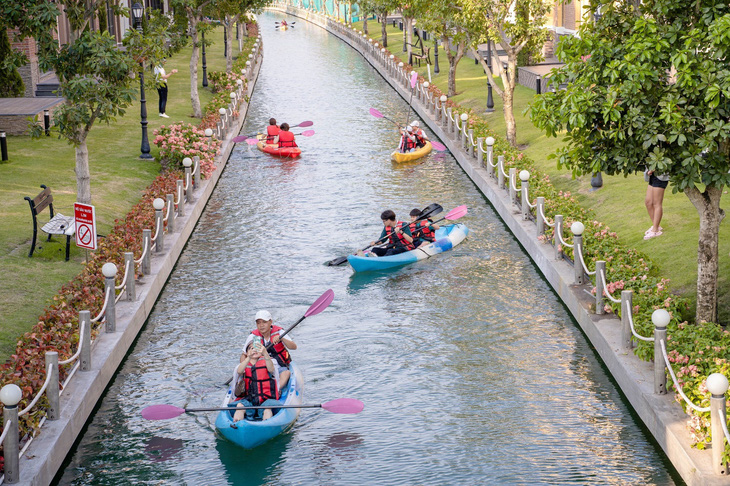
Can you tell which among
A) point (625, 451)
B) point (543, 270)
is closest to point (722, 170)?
point (625, 451)

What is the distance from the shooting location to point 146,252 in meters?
16.7

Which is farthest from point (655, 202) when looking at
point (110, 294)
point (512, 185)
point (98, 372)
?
point (98, 372)

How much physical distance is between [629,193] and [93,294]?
37.9ft

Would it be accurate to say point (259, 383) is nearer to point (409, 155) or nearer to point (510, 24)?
point (409, 155)

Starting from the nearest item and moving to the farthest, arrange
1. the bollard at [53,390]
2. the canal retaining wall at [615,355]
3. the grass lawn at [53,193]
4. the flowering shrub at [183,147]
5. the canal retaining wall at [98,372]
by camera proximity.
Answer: the canal retaining wall at [615,355], the canal retaining wall at [98,372], the bollard at [53,390], the grass lawn at [53,193], the flowering shrub at [183,147]

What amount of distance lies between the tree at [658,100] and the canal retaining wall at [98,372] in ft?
22.4

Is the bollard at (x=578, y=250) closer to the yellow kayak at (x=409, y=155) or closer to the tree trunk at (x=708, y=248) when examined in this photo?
the tree trunk at (x=708, y=248)

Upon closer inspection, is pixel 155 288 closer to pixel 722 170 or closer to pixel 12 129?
pixel 722 170

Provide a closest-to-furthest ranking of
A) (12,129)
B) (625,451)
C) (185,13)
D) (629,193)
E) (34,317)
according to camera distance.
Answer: (625,451) → (34,317) → (629,193) → (12,129) → (185,13)

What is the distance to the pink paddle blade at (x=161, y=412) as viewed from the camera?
11.5 meters

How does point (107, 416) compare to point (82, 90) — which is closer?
point (107, 416)

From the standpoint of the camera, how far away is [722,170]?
11.4 meters

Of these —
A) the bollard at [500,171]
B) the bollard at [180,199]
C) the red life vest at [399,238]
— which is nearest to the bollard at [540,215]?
the red life vest at [399,238]

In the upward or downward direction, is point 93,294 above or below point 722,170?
below
